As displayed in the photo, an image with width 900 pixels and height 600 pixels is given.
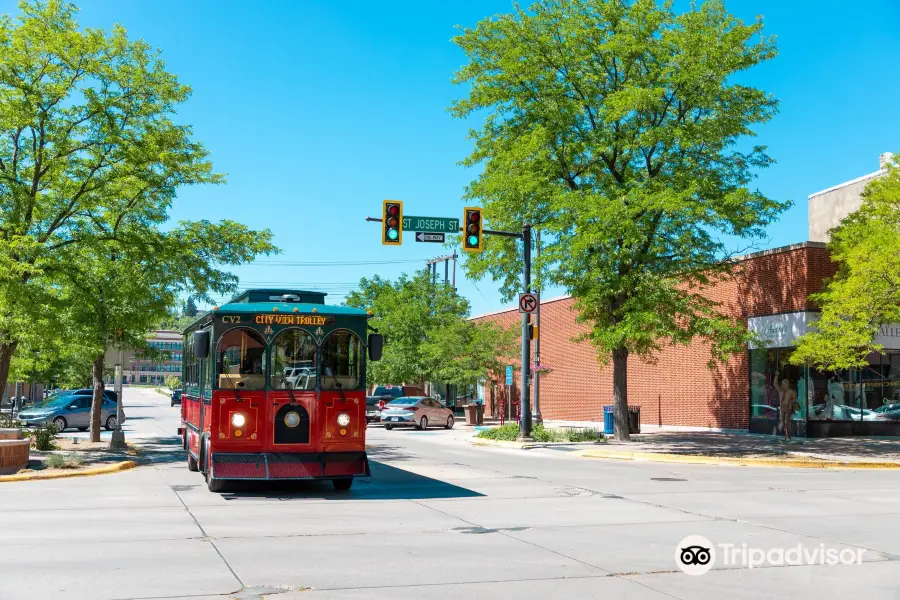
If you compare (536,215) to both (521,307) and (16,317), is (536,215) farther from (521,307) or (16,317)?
(16,317)

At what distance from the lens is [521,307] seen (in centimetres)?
2638

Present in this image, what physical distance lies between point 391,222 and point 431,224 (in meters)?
1.49

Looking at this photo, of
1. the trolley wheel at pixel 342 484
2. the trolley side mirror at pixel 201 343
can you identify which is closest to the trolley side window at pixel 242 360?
the trolley side mirror at pixel 201 343

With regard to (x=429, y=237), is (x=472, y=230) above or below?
above

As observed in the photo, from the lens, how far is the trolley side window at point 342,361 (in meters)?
14.1

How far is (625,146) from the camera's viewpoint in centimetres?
2512

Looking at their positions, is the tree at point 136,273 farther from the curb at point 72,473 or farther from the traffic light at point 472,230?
the traffic light at point 472,230

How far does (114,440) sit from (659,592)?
18581mm

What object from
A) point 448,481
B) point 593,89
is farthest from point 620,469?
point 593,89

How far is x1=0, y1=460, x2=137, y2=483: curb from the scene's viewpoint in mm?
16109

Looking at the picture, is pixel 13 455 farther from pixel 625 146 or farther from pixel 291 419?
pixel 625 146

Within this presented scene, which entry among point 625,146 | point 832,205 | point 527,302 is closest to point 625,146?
point 625,146

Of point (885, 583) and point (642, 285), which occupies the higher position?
point (642, 285)

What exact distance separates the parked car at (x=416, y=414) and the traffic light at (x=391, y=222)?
56.0 feet
